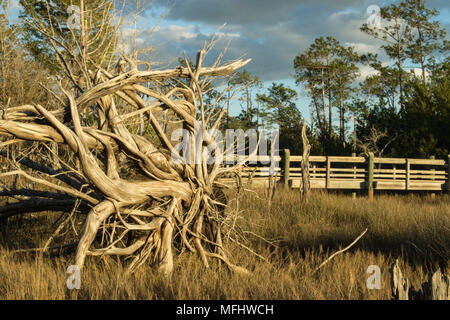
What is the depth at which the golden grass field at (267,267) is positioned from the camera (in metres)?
3.94

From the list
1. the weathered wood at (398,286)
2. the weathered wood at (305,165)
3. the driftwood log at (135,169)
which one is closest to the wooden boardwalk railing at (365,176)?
the weathered wood at (305,165)

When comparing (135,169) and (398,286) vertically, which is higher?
(135,169)

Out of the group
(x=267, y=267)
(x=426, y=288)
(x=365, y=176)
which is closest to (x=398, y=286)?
(x=426, y=288)

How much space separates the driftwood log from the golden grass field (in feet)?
1.05

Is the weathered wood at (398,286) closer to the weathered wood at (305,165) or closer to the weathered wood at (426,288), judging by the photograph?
the weathered wood at (426,288)

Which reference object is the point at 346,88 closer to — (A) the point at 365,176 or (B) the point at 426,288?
(A) the point at 365,176

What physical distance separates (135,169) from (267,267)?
2003 mm

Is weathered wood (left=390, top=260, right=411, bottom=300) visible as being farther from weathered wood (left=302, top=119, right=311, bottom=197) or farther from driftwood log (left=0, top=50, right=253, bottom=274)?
weathered wood (left=302, top=119, right=311, bottom=197)

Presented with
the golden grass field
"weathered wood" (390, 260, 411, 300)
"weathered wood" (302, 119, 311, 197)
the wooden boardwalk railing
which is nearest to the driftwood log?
the golden grass field

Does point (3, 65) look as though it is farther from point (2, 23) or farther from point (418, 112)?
point (418, 112)

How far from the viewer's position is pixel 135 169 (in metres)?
5.40

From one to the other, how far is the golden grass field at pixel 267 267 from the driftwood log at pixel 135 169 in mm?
321

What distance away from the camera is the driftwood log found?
14.3 feet
